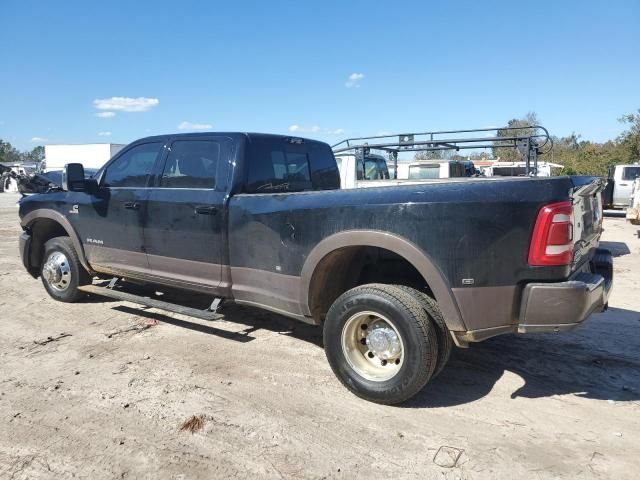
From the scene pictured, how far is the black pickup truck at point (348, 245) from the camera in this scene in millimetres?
2947

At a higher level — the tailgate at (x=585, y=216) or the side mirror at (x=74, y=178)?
the side mirror at (x=74, y=178)

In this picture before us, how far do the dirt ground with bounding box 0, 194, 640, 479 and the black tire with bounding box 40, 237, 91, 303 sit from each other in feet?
2.38

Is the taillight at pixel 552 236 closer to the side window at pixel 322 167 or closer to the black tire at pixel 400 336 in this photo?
the black tire at pixel 400 336

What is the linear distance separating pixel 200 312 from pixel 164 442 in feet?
5.10

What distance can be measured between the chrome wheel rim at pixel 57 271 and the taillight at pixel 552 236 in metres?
5.05

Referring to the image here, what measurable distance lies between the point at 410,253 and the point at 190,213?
2.17 meters

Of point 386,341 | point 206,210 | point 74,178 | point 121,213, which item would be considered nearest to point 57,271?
point 74,178

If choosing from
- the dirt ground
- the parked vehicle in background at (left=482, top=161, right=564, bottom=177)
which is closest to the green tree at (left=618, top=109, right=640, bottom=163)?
the parked vehicle in background at (left=482, top=161, right=564, bottom=177)

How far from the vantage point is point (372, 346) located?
3.51 meters

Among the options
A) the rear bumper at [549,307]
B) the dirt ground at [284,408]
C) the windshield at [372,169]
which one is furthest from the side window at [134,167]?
the windshield at [372,169]

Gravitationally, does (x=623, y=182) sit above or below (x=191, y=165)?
below

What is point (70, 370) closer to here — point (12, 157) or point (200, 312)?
point (200, 312)

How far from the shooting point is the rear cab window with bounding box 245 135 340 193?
450cm

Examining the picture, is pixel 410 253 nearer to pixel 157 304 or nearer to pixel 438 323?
pixel 438 323
